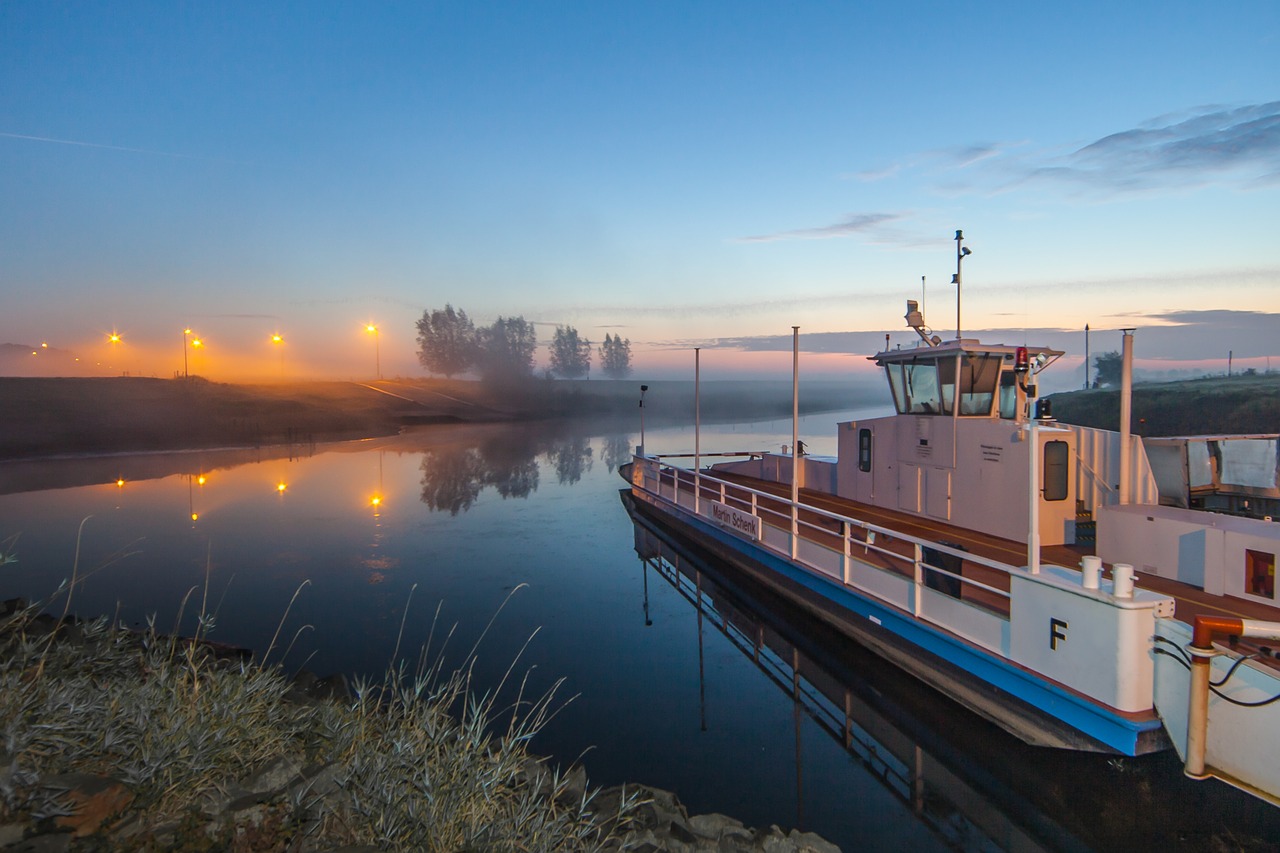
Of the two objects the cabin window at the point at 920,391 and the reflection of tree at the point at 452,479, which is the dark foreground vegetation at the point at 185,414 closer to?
the reflection of tree at the point at 452,479

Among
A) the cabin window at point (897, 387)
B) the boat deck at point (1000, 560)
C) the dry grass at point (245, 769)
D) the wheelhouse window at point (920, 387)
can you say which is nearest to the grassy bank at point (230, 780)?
the dry grass at point (245, 769)

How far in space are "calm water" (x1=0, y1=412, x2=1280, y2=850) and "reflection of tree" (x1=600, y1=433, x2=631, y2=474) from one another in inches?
612

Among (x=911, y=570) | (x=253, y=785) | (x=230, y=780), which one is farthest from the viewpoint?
(x=911, y=570)

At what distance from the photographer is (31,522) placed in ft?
74.9

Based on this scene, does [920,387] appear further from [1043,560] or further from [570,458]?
[570,458]

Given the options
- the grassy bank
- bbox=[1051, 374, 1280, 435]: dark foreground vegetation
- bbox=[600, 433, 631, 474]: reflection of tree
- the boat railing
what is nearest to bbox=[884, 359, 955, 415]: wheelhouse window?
the boat railing

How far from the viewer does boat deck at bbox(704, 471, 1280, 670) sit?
7.66 meters

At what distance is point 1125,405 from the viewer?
978cm

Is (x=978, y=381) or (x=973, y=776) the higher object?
(x=978, y=381)

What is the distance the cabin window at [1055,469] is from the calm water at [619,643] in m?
4.37

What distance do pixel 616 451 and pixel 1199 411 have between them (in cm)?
5723

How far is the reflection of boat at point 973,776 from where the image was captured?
6.86 m

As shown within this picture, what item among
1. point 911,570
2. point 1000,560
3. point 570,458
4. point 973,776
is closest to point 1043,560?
point 1000,560

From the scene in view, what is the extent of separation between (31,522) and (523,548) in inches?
683
